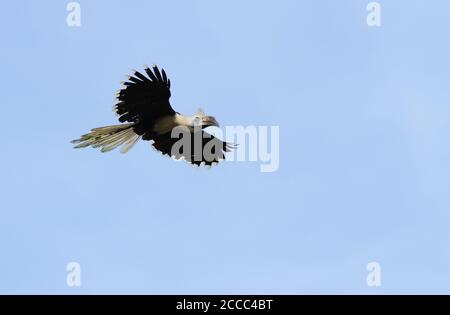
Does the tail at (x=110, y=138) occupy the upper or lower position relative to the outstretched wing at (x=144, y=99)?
lower

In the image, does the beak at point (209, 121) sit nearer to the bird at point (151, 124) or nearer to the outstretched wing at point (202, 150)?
the bird at point (151, 124)

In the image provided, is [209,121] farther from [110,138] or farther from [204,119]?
[110,138]

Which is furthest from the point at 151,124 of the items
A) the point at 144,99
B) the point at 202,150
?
the point at 202,150

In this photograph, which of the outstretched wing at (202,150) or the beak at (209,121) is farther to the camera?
the outstretched wing at (202,150)

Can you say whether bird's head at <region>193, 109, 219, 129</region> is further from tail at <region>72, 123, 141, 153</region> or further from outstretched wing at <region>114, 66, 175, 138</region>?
tail at <region>72, 123, 141, 153</region>

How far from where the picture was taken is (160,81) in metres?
16.1

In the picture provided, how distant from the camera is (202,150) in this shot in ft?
59.2

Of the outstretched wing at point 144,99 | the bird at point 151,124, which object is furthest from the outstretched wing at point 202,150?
the outstretched wing at point 144,99

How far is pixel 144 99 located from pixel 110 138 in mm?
1243

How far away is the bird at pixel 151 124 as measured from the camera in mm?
16156

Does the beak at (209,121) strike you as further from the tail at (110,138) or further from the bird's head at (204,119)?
the tail at (110,138)

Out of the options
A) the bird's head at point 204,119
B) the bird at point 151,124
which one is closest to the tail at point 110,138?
the bird at point 151,124
